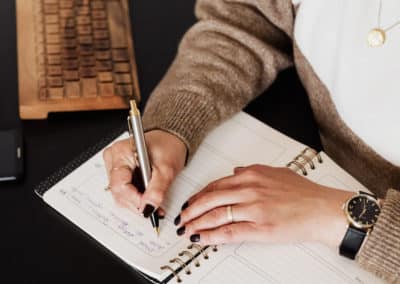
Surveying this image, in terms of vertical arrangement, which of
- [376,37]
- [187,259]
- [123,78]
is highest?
[376,37]

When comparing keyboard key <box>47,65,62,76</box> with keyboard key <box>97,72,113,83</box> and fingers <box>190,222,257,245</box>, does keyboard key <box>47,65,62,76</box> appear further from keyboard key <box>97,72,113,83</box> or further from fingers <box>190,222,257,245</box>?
fingers <box>190,222,257,245</box>

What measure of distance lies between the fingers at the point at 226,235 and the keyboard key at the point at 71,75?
328 mm

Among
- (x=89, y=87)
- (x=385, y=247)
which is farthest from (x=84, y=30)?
(x=385, y=247)

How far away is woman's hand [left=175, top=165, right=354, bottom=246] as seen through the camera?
2.55ft

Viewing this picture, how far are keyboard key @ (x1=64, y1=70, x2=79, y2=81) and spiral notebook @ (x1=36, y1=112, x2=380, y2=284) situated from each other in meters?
0.11

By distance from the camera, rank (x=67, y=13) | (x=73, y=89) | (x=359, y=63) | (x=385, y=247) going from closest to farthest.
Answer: (x=385, y=247), (x=359, y=63), (x=73, y=89), (x=67, y=13)

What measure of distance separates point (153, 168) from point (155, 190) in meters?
0.04

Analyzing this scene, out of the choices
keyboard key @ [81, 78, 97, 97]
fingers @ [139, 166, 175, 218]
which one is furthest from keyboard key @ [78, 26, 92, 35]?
fingers @ [139, 166, 175, 218]

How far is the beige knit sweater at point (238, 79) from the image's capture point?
89 centimetres

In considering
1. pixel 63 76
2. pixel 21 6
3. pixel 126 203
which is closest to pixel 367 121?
pixel 126 203

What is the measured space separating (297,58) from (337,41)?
9cm

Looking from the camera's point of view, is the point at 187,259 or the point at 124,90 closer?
the point at 187,259

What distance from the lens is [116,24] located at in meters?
1.03

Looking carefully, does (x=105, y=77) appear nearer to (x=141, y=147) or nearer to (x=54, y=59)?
(x=54, y=59)
